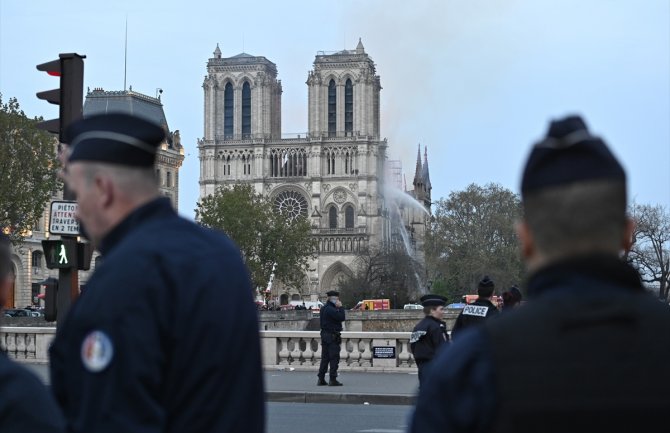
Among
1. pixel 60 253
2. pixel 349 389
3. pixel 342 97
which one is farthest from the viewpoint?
pixel 342 97

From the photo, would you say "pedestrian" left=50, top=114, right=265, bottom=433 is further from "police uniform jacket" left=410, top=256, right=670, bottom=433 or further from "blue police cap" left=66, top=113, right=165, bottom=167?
"police uniform jacket" left=410, top=256, right=670, bottom=433

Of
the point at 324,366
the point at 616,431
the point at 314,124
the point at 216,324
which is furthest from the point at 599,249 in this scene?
the point at 314,124

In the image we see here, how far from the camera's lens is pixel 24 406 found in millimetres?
3713

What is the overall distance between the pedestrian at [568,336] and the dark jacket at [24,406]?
127 cm

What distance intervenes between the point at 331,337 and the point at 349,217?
110 metres

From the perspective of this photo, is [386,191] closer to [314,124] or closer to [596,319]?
[314,124]

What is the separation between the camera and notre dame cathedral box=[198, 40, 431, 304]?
13050 cm

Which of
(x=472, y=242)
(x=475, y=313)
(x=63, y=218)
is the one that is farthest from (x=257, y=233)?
(x=475, y=313)

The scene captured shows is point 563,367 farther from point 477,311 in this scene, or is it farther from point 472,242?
point 472,242

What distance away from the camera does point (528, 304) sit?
291cm

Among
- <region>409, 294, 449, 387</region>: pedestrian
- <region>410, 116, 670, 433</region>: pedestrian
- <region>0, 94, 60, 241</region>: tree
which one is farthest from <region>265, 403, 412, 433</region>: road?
<region>0, 94, 60, 241</region>: tree

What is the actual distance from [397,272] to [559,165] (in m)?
106

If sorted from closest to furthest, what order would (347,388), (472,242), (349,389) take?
(349,389) → (347,388) → (472,242)

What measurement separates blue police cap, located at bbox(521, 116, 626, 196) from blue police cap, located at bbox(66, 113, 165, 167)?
116 cm
